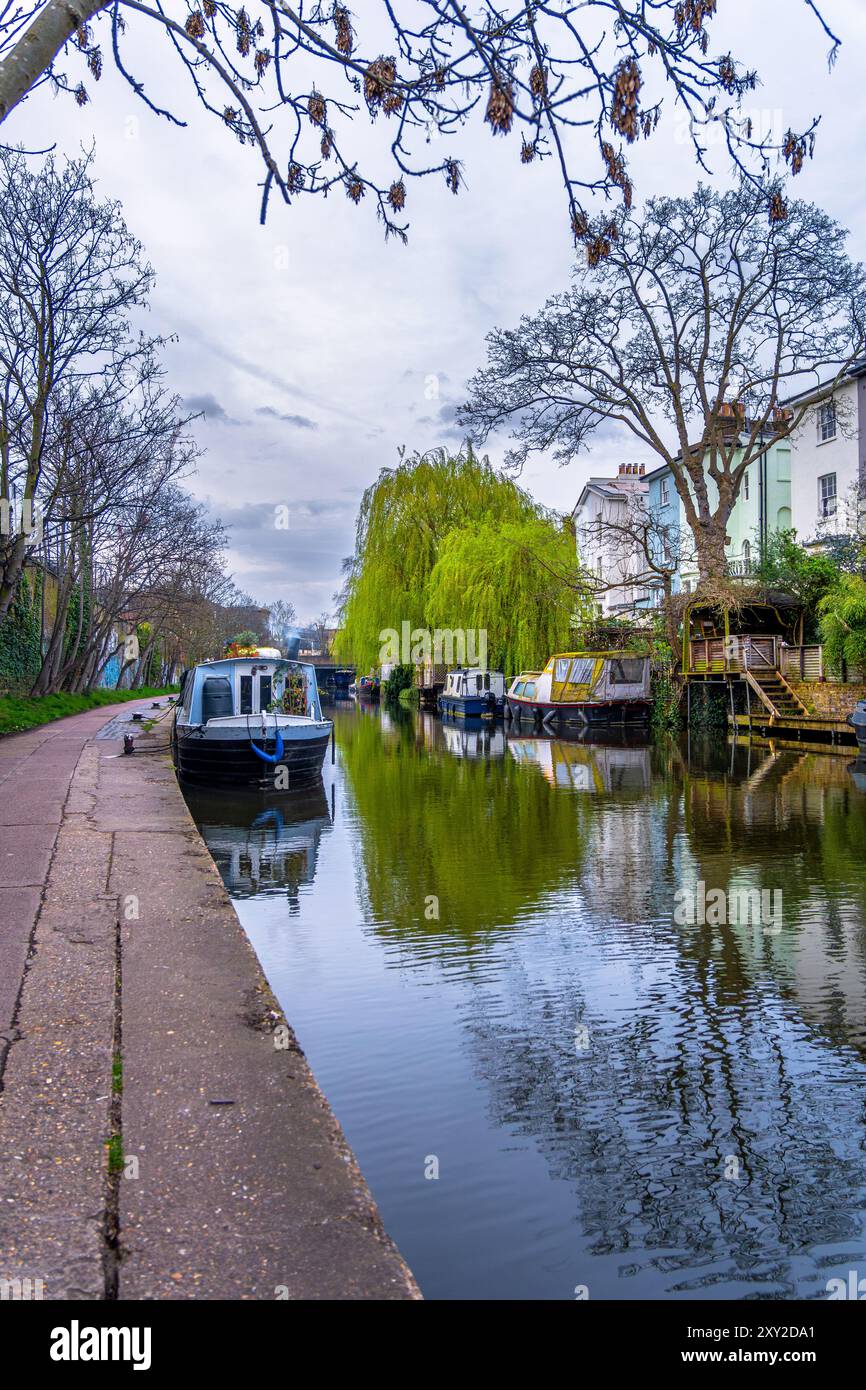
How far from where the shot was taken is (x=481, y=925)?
8172 mm

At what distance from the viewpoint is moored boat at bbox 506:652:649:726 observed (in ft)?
108

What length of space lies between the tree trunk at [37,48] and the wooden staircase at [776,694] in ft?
80.2

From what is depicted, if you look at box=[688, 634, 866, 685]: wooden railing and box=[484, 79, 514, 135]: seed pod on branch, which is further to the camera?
box=[688, 634, 866, 685]: wooden railing

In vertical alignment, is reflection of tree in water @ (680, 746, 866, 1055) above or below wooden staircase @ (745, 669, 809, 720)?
below

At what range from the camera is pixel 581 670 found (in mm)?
34031

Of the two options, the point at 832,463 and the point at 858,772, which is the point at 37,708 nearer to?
the point at 858,772

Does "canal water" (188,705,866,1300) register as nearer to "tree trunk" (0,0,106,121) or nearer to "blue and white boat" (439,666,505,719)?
"tree trunk" (0,0,106,121)

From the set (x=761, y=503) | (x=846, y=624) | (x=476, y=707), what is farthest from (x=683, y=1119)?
(x=761, y=503)

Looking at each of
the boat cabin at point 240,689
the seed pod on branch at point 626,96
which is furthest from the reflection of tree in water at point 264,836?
the seed pod on branch at point 626,96

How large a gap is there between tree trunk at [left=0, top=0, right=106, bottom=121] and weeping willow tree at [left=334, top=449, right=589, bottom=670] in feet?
96.0

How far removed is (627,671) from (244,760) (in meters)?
19.3

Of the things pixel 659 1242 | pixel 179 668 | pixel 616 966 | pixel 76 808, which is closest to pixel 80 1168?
pixel 659 1242
